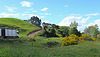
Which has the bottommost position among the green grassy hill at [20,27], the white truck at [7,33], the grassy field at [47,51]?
the grassy field at [47,51]

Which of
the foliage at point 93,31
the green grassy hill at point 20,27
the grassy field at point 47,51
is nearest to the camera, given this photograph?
the grassy field at point 47,51

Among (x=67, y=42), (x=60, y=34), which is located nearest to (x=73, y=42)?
(x=67, y=42)

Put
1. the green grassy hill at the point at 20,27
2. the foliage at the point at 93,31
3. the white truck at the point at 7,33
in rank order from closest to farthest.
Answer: the white truck at the point at 7,33 → the green grassy hill at the point at 20,27 → the foliage at the point at 93,31

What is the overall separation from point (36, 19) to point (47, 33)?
71937mm

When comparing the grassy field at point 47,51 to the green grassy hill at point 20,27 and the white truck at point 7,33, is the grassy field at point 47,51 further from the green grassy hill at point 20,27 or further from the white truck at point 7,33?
the green grassy hill at point 20,27

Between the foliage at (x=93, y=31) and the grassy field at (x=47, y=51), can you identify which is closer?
the grassy field at (x=47, y=51)

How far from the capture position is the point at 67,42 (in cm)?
2856

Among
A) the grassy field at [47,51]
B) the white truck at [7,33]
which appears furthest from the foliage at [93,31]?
the grassy field at [47,51]

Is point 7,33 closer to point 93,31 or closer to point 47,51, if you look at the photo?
point 47,51

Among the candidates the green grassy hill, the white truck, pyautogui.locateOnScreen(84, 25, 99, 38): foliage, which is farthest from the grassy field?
pyautogui.locateOnScreen(84, 25, 99, 38): foliage

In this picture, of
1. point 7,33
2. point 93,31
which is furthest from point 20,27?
point 93,31

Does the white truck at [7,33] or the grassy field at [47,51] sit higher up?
the white truck at [7,33]

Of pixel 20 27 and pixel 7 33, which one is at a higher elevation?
pixel 20 27

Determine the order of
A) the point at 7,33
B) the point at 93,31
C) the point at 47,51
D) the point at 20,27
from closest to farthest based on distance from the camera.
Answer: the point at 47,51, the point at 7,33, the point at 20,27, the point at 93,31
